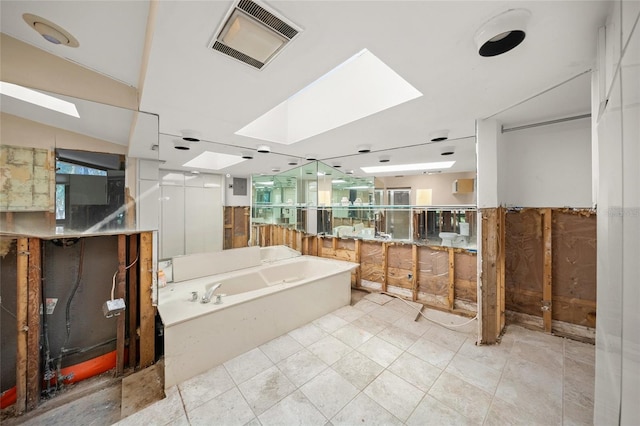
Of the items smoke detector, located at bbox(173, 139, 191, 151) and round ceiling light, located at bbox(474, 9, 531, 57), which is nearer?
round ceiling light, located at bbox(474, 9, 531, 57)

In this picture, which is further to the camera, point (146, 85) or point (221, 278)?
point (221, 278)

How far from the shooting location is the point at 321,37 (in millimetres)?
1159

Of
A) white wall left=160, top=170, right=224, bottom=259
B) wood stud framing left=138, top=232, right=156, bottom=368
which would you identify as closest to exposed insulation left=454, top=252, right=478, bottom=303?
white wall left=160, top=170, right=224, bottom=259

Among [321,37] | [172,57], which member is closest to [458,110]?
[321,37]

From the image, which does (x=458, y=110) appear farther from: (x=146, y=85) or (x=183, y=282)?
(x=183, y=282)

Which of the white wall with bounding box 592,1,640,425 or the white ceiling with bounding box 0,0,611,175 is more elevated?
the white ceiling with bounding box 0,0,611,175

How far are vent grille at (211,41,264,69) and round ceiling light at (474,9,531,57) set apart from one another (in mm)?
1242

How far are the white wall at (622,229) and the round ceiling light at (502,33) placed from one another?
32cm

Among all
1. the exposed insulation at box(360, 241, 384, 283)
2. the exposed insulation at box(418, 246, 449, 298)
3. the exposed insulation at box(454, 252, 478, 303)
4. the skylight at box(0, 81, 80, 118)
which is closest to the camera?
the skylight at box(0, 81, 80, 118)

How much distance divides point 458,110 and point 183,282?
3.66 metres

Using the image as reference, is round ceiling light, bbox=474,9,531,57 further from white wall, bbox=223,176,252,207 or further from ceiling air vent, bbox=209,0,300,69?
white wall, bbox=223,176,252,207

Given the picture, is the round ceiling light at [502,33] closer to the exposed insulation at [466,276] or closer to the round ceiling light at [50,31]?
the round ceiling light at [50,31]

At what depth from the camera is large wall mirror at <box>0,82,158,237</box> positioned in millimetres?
1504

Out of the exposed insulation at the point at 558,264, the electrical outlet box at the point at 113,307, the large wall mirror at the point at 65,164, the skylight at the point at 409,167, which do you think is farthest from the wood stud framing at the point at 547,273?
the electrical outlet box at the point at 113,307
